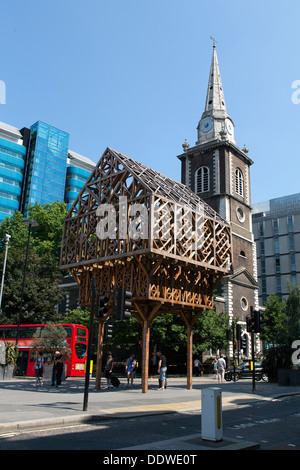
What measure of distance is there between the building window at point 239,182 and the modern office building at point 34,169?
47.9 m

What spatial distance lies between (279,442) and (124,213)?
13.6m

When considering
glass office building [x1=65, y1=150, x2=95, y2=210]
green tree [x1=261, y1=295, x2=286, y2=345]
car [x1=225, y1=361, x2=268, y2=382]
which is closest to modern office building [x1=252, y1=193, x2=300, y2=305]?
green tree [x1=261, y1=295, x2=286, y2=345]

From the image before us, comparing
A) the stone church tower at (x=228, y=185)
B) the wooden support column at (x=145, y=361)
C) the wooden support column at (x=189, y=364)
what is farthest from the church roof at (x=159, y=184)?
the stone church tower at (x=228, y=185)

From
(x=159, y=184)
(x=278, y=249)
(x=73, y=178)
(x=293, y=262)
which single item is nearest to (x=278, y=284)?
(x=293, y=262)

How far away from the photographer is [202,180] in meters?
53.8

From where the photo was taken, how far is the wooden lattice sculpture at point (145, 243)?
752 inches

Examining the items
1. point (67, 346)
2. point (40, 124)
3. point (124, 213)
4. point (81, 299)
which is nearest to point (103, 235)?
point (124, 213)

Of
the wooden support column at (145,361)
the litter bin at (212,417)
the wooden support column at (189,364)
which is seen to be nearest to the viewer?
the litter bin at (212,417)

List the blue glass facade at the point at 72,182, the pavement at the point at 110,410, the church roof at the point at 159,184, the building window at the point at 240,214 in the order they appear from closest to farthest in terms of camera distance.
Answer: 1. the pavement at the point at 110,410
2. the church roof at the point at 159,184
3. the building window at the point at 240,214
4. the blue glass facade at the point at 72,182

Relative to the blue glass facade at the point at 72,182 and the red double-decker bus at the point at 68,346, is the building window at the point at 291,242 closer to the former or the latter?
the blue glass facade at the point at 72,182

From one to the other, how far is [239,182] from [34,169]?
57.6 meters

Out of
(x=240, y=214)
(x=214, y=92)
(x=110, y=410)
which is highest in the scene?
(x=214, y=92)

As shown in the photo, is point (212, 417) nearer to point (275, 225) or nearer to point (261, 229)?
point (275, 225)

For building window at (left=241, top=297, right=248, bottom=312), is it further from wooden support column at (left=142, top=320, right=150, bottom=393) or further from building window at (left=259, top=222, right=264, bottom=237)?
building window at (left=259, top=222, right=264, bottom=237)
